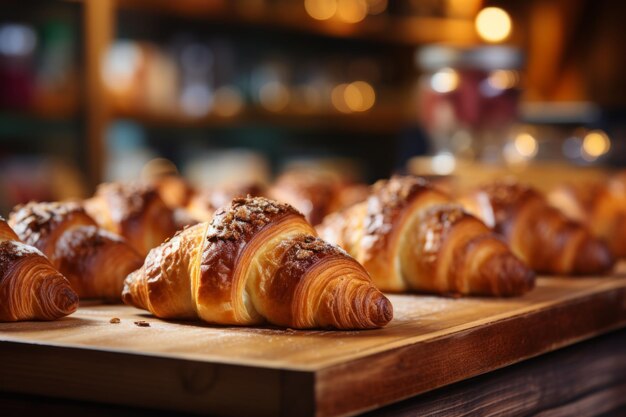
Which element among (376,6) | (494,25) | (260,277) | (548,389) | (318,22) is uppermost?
(376,6)

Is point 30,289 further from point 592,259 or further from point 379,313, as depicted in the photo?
point 592,259

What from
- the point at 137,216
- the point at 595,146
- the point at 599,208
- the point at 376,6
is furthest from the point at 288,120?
the point at 137,216

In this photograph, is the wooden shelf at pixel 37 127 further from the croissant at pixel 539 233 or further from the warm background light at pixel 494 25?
the croissant at pixel 539 233

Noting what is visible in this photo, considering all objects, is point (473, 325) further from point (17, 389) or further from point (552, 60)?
point (552, 60)

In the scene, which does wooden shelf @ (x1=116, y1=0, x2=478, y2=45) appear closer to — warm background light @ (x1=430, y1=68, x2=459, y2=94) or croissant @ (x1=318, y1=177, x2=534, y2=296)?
warm background light @ (x1=430, y1=68, x2=459, y2=94)

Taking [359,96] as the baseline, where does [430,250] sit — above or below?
below

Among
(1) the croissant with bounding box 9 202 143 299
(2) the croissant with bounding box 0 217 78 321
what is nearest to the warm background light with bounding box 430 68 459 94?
(1) the croissant with bounding box 9 202 143 299
